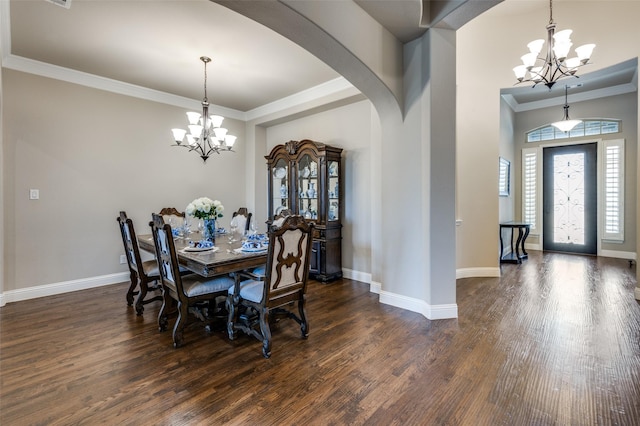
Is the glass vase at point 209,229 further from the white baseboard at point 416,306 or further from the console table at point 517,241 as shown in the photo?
the console table at point 517,241

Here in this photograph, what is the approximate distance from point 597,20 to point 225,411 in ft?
18.5

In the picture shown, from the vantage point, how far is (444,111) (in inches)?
116

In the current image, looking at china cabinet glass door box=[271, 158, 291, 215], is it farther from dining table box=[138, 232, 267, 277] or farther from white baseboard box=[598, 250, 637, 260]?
white baseboard box=[598, 250, 637, 260]

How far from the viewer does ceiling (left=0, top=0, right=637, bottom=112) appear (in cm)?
263

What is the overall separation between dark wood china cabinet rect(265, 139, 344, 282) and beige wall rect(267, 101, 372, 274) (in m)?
0.13

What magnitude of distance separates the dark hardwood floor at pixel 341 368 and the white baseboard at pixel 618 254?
10.9 ft

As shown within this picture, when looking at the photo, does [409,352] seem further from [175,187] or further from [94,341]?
[175,187]

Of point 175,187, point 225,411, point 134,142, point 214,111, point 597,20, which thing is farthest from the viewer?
point 214,111

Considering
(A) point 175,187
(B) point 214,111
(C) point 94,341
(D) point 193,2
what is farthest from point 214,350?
(B) point 214,111

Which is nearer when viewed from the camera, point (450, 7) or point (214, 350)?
point (214, 350)

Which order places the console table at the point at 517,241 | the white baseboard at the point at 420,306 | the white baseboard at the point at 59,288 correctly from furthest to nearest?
the console table at the point at 517,241 < the white baseboard at the point at 59,288 < the white baseboard at the point at 420,306

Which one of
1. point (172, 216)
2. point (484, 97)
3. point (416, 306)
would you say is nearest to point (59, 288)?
→ point (172, 216)

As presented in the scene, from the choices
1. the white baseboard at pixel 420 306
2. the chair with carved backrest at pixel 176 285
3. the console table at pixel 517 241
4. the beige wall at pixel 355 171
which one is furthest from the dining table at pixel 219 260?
the console table at pixel 517 241

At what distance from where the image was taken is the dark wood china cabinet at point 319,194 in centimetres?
430
